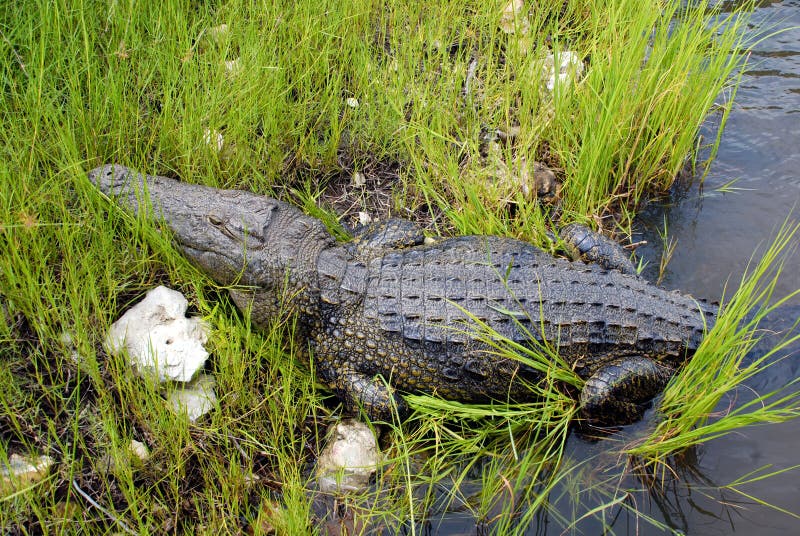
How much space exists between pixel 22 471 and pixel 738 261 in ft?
13.1

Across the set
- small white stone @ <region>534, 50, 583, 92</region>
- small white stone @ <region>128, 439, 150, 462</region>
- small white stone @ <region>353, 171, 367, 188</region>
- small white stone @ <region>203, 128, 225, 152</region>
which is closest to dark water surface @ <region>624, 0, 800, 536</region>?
small white stone @ <region>534, 50, 583, 92</region>

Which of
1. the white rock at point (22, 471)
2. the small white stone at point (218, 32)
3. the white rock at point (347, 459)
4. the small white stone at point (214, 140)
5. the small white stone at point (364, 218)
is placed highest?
the small white stone at point (218, 32)

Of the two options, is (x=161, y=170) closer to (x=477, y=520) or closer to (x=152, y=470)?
(x=152, y=470)

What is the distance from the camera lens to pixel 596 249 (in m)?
3.73

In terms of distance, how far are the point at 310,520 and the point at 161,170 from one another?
2177 mm

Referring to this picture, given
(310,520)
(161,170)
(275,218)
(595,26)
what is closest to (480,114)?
(595,26)

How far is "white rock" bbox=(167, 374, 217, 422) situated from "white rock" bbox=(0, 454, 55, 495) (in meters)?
0.54

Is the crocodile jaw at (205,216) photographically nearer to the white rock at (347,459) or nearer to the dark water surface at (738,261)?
the white rock at (347,459)

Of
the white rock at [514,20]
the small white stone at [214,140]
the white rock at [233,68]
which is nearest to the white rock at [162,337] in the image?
the small white stone at [214,140]

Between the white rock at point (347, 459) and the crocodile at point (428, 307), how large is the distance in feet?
0.43

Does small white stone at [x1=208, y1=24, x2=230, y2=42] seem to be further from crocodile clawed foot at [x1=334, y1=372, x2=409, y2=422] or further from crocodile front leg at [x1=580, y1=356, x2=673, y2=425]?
crocodile front leg at [x1=580, y1=356, x2=673, y2=425]

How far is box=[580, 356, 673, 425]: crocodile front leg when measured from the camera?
314 cm

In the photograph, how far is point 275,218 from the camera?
3531mm

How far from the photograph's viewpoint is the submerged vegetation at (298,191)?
2869 mm
